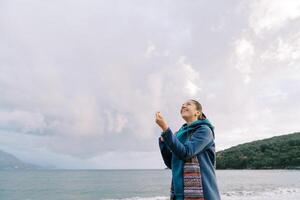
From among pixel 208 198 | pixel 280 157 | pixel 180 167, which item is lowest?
pixel 208 198

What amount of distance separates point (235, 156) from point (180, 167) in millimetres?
169758

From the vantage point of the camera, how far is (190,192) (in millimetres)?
3262

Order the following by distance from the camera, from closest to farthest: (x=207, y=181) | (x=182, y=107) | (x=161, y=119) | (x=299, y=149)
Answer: (x=161, y=119)
(x=207, y=181)
(x=182, y=107)
(x=299, y=149)

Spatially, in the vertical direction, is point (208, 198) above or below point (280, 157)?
below

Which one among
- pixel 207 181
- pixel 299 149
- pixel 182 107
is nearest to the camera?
pixel 207 181

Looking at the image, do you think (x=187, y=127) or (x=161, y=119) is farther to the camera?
(x=187, y=127)

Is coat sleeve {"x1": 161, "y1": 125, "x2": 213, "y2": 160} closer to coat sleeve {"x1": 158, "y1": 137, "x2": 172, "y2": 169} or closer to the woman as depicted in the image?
the woman

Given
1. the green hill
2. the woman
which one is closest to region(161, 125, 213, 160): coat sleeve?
the woman

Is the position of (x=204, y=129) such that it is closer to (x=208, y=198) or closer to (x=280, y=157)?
(x=208, y=198)

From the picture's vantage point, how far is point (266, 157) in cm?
15862

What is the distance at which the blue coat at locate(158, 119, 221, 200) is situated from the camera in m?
3.17

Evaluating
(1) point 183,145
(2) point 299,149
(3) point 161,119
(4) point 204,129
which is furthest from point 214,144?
(2) point 299,149

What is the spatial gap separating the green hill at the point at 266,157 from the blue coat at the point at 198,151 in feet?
491

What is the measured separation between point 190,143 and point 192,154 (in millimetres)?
87
